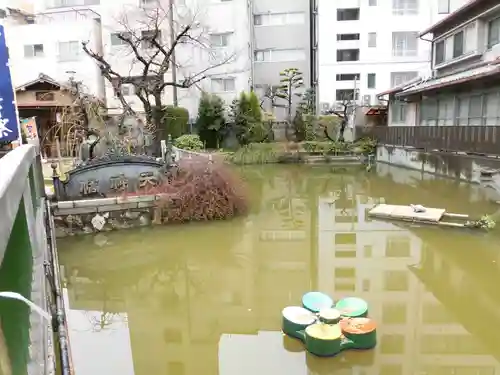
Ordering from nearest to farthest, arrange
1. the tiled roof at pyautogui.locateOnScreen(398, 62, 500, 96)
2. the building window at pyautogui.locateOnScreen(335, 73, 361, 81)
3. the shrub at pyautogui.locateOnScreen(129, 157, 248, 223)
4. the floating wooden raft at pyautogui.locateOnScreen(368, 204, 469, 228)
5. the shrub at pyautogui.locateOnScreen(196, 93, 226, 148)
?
the floating wooden raft at pyautogui.locateOnScreen(368, 204, 469, 228) < the shrub at pyautogui.locateOnScreen(129, 157, 248, 223) < the tiled roof at pyautogui.locateOnScreen(398, 62, 500, 96) < the shrub at pyautogui.locateOnScreen(196, 93, 226, 148) < the building window at pyautogui.locateOnScreen(335, 73, 361, 81)

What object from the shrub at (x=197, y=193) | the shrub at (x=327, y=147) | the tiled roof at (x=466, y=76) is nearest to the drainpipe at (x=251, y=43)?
the shrub at (x=327, y=147)

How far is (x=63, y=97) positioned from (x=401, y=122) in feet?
50.8

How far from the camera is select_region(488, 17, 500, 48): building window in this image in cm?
1490

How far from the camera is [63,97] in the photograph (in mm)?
19016

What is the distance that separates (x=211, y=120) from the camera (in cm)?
2308

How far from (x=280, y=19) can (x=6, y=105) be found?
2591 centimetres

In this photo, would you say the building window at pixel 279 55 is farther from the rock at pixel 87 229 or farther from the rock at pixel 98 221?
the rock at pixel 87 229

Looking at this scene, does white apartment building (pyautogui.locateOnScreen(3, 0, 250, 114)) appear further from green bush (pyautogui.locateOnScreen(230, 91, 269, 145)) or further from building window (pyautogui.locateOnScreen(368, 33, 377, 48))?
building window (pyautogui.locateOnScreen(368, 33, 377, 48))

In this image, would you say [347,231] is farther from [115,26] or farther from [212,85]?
[115,26]

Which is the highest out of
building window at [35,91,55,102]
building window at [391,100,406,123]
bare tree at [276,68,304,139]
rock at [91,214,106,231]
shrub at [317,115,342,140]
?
bare tree at [276,68,304,139]

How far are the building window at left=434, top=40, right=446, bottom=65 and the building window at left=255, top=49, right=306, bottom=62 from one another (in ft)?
35.7

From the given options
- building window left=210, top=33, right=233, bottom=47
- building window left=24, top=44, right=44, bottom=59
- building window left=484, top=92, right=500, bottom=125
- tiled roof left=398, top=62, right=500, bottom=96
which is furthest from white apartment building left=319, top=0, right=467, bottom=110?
building window left=24, top=44, right=44, bottom=59

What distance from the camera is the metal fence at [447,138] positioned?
1259 cm

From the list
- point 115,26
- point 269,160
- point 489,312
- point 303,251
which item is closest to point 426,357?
point 489,312
